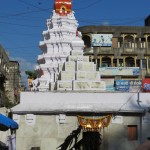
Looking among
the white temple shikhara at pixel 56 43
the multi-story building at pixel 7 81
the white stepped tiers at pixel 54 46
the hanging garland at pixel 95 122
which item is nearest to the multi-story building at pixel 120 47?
the multi-story building at pixel 7 81

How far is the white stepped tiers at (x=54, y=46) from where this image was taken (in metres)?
30.5

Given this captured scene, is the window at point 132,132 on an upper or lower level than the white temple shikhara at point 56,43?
lower

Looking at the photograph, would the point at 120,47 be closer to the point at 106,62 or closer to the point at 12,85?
the point at 106,62

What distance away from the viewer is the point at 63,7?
33.5m

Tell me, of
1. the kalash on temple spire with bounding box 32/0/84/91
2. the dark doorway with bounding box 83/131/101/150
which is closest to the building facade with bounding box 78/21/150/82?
the kalash on temple spire with bounding box 32/0/84/91

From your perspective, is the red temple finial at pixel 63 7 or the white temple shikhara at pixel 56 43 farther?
the red temple finial at pixel 63 7

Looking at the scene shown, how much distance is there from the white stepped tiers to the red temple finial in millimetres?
1028

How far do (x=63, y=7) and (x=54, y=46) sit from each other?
414 cm

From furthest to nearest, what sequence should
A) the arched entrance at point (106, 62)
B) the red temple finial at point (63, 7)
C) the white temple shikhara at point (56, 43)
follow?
1. the arched entrance at point (106, 62)
2. the red temple finial at point (63, 7)
3. the white temple shikhara at point (56, 43)

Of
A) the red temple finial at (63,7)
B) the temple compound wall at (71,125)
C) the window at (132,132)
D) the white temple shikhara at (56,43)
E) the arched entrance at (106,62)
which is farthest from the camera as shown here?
the arched entrance at (106,62)

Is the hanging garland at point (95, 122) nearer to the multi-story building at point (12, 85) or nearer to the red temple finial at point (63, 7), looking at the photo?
the red temple finial at point (63, 7)

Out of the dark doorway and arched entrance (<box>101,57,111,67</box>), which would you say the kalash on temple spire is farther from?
the dark doorway

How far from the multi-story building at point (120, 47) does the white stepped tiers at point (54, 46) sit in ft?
63.4

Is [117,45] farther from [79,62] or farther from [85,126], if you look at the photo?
[85,126]
